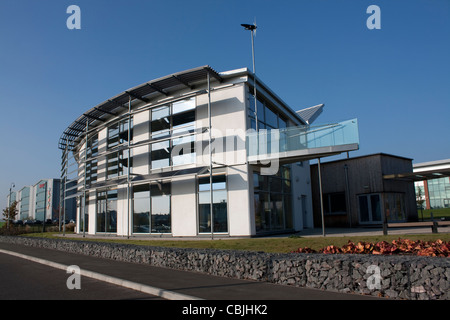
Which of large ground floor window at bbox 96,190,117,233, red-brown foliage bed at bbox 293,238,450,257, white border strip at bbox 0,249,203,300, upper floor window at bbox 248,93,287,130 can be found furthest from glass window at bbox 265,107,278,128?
white border strip at bbox 0,249,203,300

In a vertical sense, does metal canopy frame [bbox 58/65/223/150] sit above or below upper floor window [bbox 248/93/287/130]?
above

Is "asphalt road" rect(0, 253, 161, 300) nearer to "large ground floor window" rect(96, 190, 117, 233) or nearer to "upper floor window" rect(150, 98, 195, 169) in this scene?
"upper floor window" rect(150, 98, 195, 169)

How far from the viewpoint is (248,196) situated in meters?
17.0

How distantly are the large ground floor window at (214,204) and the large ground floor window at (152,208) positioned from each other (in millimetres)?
2339

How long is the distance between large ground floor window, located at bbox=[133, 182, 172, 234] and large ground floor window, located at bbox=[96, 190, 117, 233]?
253cm

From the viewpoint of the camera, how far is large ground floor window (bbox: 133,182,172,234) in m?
19.9

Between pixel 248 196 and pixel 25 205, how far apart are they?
117705mm

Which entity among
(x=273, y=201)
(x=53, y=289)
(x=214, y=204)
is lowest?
(x=53, y=289)

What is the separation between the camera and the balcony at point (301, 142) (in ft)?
49.5

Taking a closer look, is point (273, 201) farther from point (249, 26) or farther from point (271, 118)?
point (249, 26)

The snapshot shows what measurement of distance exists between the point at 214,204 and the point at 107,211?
32.8ft

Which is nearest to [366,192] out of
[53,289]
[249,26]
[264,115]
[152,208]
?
[264,115]

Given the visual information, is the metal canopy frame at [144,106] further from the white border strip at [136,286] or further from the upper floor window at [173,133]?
the white border strip at [136,286]

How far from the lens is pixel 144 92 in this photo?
20.9m
